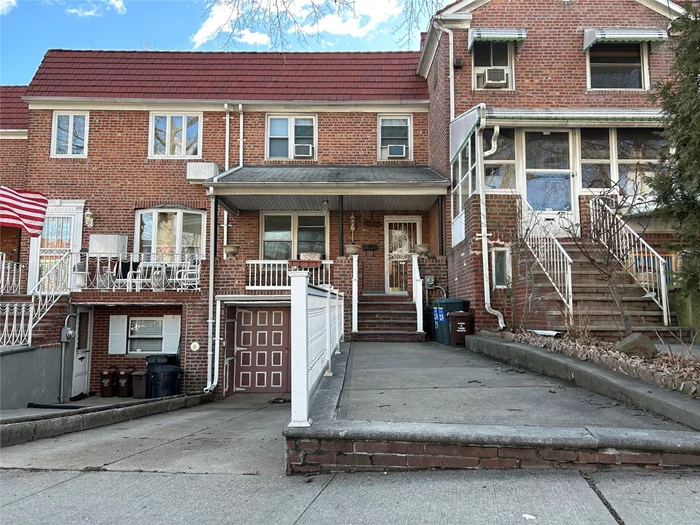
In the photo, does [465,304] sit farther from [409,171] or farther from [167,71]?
[167,71]

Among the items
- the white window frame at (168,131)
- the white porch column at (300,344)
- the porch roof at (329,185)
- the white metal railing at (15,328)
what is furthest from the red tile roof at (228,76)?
the white porch column at (300,344)

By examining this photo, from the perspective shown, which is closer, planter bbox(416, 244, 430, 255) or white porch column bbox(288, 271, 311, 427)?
white porch column bbox(288, 271, 311, 427)

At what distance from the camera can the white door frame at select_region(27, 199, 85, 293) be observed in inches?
515

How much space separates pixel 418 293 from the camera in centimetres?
1116

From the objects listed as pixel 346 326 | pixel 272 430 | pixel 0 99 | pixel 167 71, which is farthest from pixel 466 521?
pixel 0 99

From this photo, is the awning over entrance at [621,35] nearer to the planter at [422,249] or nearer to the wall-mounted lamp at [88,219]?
the planter at [422,249]

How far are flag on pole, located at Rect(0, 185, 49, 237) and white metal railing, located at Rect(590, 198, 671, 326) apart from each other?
1105 centimetres

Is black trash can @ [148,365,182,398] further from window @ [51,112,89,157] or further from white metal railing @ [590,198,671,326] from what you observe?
white metal railing @ [590,198,671,326]

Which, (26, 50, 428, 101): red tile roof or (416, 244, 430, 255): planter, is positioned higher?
(26, 50, 428, 101): red tile roof

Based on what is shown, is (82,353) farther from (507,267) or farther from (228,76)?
(507,267)

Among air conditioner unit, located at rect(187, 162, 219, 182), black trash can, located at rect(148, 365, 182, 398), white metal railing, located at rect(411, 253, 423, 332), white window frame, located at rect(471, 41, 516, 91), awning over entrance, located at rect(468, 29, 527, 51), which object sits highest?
awning over entrance, located at rect(468, 29, 527, 51)

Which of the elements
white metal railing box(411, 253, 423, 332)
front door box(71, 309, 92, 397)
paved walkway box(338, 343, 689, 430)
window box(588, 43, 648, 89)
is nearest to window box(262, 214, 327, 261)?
white metal railing box(411, 253, 423, 332)

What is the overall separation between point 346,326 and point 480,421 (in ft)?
24.1

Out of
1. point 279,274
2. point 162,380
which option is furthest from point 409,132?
point 162,380
